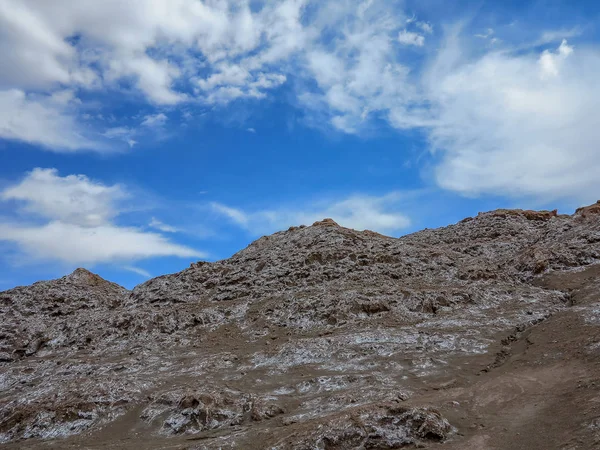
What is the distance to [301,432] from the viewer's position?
43.4ft

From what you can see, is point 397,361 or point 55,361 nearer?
point 397,361

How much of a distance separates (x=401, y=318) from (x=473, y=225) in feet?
74.7

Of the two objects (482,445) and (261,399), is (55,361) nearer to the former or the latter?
(261,399)

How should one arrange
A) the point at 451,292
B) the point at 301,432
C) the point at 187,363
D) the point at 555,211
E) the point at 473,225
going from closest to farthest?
the point at 301,432, the point at 187,363, the point at 451,292, the point at 473,225, the point at 555,211

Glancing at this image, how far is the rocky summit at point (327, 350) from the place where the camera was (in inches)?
540

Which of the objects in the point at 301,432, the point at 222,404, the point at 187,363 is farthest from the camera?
the point at 187,363

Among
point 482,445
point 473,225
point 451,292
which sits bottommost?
point 482,445

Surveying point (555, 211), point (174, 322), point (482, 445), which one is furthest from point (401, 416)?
point (555, 211)

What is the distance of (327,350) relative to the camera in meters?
20.7

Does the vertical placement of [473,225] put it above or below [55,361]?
above

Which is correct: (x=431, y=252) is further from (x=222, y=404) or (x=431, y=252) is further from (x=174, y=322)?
(x=222, y=404)

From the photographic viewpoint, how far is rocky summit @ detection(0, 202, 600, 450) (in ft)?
45.0

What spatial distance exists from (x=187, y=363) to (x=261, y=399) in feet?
20.1

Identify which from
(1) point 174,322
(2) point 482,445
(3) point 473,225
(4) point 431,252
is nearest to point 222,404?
(2) point 482,445
